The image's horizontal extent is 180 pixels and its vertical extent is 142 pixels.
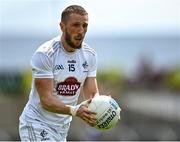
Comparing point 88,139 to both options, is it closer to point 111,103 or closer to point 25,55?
point 111,103

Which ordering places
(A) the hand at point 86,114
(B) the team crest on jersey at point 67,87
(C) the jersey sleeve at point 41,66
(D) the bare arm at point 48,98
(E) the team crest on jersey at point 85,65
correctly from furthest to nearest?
(E) the team crest on jersey at point 85,65, (B) the team crest on jersey at point 67,87, (C) the jersey sleeve at point 41,66, (D) the bare arm at point 48,98, (A) the hand at point 86,114

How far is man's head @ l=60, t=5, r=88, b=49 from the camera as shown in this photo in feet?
36.7

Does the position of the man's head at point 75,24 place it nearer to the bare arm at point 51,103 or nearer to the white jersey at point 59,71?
the white jersey at point 59,71

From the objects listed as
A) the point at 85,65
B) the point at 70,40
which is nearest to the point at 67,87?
the point at 85,65

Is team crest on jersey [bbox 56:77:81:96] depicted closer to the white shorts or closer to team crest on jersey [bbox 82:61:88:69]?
team crest on jersey [bbox 82:61:88:69]

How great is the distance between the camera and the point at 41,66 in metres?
11.1

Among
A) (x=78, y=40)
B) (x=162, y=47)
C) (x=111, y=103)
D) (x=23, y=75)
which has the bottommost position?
(x=162, y=47)

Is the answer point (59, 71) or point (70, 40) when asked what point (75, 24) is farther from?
point (59, 71)

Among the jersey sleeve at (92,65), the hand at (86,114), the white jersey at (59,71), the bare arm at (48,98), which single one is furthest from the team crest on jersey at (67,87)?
the hand at (86,114)

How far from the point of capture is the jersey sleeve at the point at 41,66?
438 inches

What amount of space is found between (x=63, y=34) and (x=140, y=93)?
23.3m

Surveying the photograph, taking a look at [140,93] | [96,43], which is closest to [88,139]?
[140,93]

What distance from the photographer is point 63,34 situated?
11406 mm

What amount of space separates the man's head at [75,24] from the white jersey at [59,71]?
0.80ft
